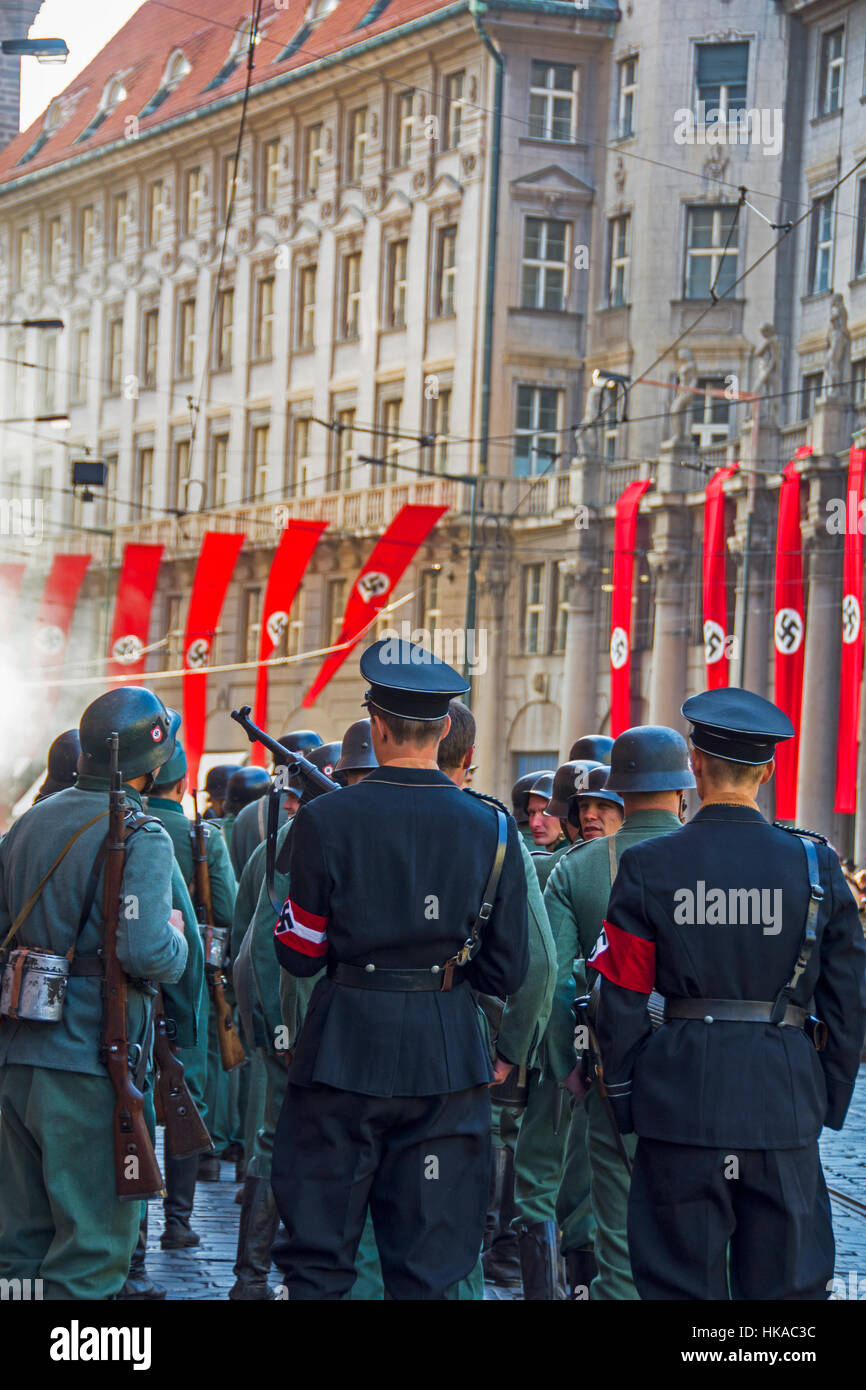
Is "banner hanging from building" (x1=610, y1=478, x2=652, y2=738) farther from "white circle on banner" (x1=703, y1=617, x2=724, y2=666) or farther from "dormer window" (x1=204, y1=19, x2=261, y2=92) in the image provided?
"dormer window" (x1=204, y1=19, x2=261, y2=92)

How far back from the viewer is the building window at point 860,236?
1321 inches

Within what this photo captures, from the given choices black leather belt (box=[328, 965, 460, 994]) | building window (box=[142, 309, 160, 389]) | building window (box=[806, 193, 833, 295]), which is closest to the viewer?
black leather belt (box=[328, 965, 460, 994])

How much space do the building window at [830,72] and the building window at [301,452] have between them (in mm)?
12891

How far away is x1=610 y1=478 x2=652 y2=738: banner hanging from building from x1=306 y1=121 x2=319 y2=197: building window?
1344cm

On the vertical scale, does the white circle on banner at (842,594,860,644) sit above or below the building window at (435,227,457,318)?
below

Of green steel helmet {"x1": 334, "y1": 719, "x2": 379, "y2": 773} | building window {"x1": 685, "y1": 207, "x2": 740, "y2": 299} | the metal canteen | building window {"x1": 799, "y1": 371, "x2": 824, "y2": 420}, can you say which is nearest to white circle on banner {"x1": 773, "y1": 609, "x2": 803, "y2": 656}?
building window {"x1": 799, "y1": 371, "x2": 824, "y2": 420}

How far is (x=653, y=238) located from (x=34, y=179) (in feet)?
65.0

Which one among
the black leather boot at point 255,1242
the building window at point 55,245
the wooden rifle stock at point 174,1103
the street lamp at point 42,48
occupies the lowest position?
the black leather boot at point 255,1242

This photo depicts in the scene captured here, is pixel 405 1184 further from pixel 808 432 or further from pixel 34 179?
pixel 34 179


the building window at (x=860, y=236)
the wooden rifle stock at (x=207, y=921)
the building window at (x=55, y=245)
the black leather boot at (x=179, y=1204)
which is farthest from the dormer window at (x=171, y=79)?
the black leather boot at (x=179, y=1204)

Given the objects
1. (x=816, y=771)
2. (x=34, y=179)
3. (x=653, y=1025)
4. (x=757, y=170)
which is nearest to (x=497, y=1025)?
(x=653, y=1025)

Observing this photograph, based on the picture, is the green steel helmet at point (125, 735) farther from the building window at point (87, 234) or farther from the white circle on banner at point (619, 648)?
the building window at point (87, 234)

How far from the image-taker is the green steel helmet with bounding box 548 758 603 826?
7.52 m

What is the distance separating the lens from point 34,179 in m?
51.8
